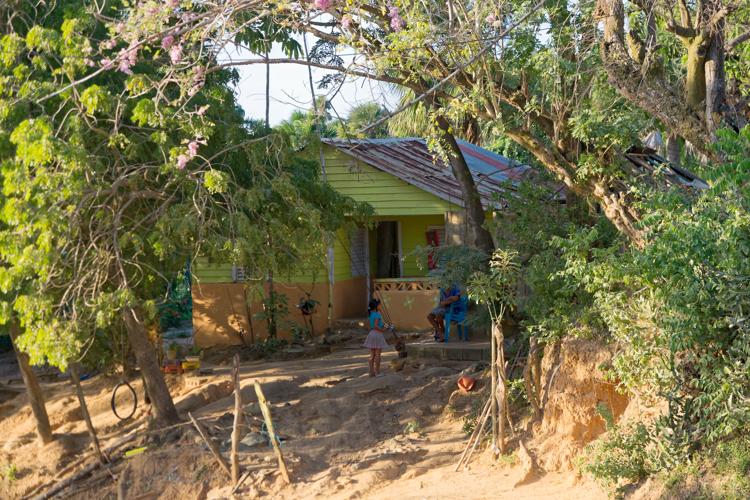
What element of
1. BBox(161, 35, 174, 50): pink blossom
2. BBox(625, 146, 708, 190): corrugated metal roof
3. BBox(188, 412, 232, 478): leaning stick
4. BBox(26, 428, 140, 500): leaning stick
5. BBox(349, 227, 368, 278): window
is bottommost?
BBox(26, 428, 140, 500): leaning stick

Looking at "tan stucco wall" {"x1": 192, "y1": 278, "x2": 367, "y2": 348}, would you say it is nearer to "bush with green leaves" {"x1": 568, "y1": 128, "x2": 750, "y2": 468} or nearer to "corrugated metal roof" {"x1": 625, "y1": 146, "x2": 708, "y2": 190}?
"corrugated metal roof" {"x1": 625, "y1": 146, "x2": 708, "y2": 190}

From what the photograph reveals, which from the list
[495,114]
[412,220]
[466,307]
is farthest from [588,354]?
[412,220]

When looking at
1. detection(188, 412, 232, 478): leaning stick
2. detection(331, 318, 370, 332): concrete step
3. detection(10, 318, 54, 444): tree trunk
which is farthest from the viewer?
detection(331, 318, 370, 332): concrete step

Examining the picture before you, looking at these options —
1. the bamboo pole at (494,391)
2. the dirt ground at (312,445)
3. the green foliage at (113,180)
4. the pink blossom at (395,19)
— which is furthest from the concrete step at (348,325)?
the pink blossom at (395,19)

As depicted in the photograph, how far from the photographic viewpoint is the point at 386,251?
22.3 meters

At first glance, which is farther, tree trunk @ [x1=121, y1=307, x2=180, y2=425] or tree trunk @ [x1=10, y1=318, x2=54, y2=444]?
tree trunk @ [x1=10, y1=318, x2=54, y2=444]

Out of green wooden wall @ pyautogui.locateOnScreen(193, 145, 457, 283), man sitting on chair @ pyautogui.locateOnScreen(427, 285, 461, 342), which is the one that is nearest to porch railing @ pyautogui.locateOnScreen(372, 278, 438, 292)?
green wooden wall @ pyautogui.locateOnScreen(193, 145, 457, 283)

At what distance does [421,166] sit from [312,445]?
354 inches

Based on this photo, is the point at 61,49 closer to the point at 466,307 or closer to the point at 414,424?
the point at 414,424

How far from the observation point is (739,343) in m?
8.12

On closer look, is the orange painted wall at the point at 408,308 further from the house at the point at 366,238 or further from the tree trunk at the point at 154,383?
the tree trunk at the point at 154,383

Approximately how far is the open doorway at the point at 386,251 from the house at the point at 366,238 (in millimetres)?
576

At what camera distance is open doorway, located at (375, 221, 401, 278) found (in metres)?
22.2

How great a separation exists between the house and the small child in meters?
4.00
